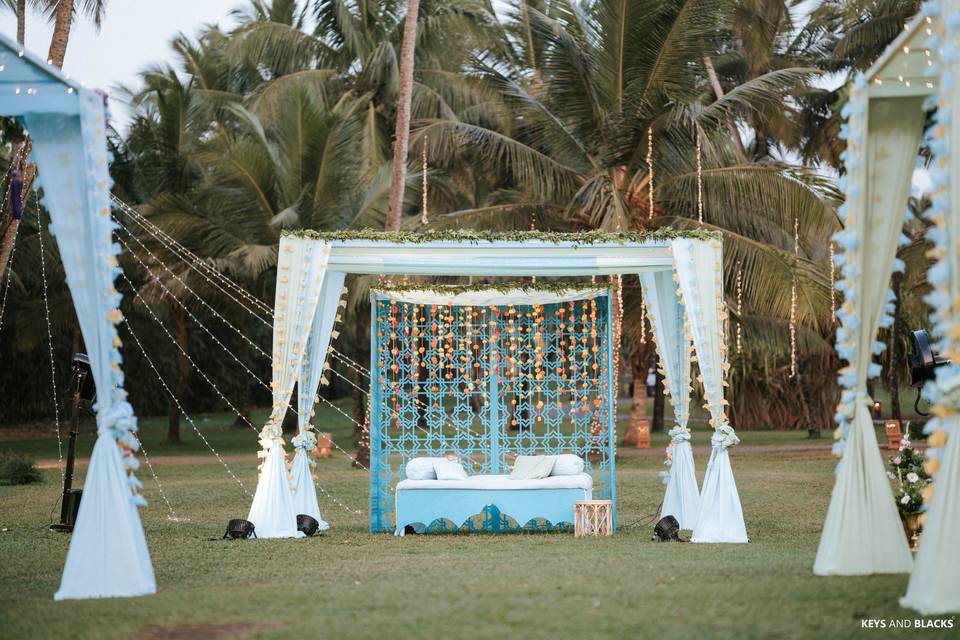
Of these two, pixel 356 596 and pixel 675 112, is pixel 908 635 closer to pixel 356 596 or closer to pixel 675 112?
pixel 356 596

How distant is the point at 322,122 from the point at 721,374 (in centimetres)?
1249

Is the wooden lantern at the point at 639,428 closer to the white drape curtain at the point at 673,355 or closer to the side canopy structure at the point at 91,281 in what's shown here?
the white drape curtain at the point at 673,355

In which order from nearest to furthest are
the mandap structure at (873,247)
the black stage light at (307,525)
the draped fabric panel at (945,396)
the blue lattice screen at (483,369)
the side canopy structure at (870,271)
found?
the draped fabric panel at (945,396), the mandap structure at (873,247), the side canopy structure at (870,271), the black stage light at (307,525), the blue lattice screen at (483,369)

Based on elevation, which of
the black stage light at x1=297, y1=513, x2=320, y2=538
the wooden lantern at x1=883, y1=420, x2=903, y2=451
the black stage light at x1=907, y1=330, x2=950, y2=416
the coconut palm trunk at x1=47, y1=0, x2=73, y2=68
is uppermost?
the coconut palm trunk at x1=47, y1=0, x2=73, y2=68

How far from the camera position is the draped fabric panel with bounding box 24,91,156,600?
262 inches

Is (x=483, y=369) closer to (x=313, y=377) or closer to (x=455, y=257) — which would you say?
(x=313, y=377)

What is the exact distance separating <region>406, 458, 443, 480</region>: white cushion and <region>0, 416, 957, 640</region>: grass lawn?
29.3 inches

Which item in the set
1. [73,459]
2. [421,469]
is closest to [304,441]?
[421,469]

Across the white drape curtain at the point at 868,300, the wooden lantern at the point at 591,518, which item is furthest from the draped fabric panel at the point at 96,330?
the wooden lantern at the point at 591,518

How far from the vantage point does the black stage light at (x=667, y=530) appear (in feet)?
31.8

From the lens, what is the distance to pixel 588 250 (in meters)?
10.2

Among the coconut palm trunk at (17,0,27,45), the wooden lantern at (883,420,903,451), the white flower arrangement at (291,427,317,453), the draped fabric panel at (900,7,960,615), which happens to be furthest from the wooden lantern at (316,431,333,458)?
the draped fabric panel at (900,7,960,615)

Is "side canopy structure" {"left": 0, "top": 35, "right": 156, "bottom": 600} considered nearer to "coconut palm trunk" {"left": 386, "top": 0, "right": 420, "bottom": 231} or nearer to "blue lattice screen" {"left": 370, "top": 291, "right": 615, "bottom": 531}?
"blue lattice screen" {"left": 370, "top": 291, "right": 615, "bottom": 531}

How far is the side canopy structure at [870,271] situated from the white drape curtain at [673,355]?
3.83 meters
